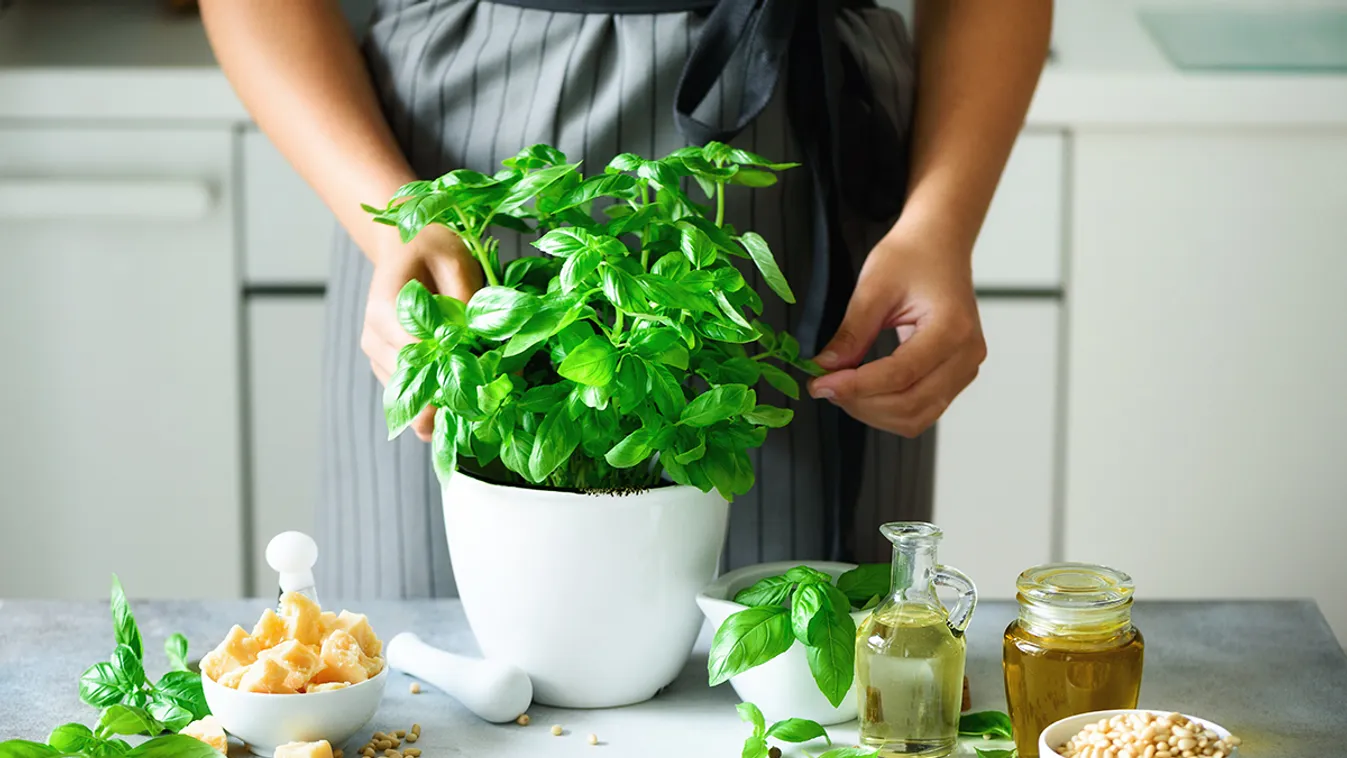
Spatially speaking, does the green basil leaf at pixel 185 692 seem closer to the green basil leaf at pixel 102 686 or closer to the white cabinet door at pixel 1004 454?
the green basil leaf at pixel 102 686

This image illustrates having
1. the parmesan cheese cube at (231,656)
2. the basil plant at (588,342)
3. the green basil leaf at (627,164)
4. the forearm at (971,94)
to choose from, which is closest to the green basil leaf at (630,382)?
the basil plant at (588,342)

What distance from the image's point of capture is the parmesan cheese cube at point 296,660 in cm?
65

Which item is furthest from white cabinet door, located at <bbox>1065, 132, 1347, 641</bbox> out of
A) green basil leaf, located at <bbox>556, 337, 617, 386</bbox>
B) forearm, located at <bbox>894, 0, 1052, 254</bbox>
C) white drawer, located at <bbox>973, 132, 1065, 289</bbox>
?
green basil leaf, located at <bbox>556, 337, 617, 386</bbox>

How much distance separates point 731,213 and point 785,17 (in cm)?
13

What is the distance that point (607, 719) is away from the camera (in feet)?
2.35

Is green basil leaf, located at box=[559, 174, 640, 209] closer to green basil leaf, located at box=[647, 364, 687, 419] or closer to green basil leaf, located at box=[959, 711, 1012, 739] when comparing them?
green basil leaf, located at box=[647, 364, 687, 419]

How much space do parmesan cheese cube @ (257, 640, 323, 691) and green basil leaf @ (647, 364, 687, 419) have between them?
20 cm

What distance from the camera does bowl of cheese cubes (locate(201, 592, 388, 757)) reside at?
Answer: 64 cm

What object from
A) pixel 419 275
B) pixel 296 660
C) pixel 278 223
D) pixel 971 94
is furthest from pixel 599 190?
pixel 278 223

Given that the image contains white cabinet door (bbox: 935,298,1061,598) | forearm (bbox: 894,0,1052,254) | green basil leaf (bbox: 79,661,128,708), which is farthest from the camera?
white cabinet door (bbox: 935,298,1061,598)

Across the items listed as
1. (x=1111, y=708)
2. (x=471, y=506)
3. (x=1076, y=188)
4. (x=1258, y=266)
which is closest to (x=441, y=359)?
(x=471, y=506)

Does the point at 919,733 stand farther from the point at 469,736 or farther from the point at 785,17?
the point at 785,17

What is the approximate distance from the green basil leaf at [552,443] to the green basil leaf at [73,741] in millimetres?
219

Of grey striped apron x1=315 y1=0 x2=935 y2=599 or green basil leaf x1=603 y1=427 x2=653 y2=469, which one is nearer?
green basil leaf x1=603 y1=427 x2=653 y2=469
